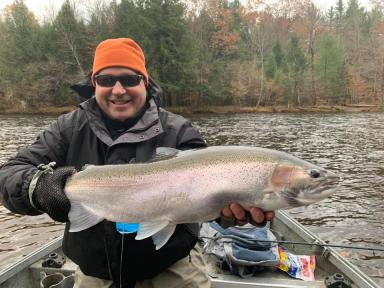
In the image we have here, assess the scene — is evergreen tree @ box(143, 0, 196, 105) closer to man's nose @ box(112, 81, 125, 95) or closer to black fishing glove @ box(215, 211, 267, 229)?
man's nose @ box(112, 81, 125, 95)

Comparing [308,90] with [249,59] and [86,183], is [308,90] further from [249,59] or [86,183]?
[86,183]

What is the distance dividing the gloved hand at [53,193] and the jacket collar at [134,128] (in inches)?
15.8

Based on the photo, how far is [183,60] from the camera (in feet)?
123

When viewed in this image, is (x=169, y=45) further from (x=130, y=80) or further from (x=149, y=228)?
(x=149, y=228)

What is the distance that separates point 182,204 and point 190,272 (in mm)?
851

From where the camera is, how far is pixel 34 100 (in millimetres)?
39656

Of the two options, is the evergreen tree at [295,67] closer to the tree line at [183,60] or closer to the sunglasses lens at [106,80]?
the tree line at [183,60]

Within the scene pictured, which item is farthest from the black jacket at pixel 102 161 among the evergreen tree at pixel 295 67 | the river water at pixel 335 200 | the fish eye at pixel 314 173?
the evergreen tree at pixel 295 67

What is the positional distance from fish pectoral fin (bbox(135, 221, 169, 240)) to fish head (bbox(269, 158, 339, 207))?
73cm

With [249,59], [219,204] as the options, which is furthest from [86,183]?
[249,59]

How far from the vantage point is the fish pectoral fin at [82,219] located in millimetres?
2648

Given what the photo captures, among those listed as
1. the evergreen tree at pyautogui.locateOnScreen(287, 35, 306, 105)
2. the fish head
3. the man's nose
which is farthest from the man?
the evergreen tree at pyautogui.locateOnScreen(287, 35, 306, 105)

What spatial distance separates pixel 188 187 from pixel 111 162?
74 cm

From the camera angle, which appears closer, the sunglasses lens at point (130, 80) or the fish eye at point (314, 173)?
the fish eye at point (314, 173)
